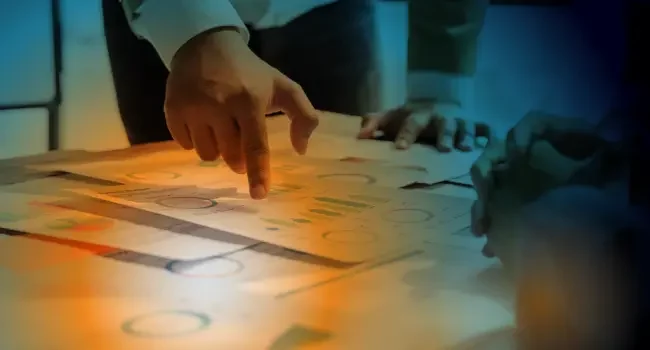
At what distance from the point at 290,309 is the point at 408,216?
0.17 meters

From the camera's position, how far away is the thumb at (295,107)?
1.60 feet

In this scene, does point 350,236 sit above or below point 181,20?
below

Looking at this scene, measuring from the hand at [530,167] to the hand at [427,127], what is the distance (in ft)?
1.21

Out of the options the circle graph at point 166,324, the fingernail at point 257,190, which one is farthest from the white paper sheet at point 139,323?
the fingernail at point 257,190

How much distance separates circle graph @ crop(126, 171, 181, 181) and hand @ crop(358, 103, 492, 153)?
0.24 metres

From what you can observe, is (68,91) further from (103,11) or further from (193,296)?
(193,296)

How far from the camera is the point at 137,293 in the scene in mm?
366

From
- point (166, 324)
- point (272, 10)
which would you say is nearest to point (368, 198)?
point (166, 324)

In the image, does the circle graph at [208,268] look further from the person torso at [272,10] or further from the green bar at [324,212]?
the person torso at [272,10]

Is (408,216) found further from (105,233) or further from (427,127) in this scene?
(427,127)

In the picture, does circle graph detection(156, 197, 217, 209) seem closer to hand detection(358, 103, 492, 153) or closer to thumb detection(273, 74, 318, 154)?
thumb detection(273, 74, 318, 154)

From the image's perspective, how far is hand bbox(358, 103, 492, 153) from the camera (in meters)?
0.75

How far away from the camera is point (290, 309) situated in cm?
35

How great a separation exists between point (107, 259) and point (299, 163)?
0.98 feet
